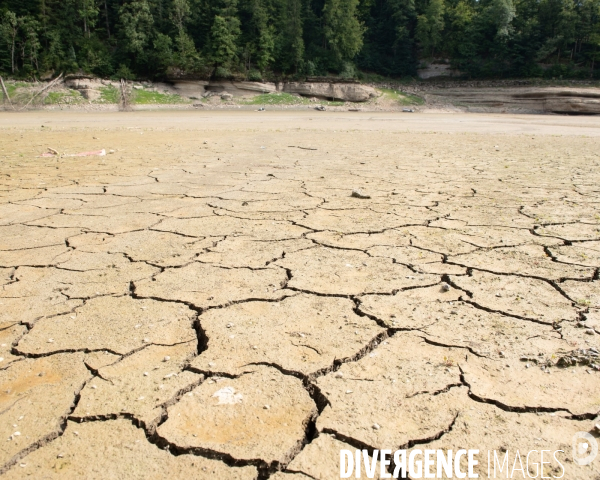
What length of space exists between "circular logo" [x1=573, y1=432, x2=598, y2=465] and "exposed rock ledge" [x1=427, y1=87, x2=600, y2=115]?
99.1 ft

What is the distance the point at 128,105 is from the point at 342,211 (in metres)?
22.6

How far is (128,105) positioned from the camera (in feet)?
75.4

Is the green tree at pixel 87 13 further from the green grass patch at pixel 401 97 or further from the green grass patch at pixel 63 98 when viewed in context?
the green grass patch at pixel 401 97

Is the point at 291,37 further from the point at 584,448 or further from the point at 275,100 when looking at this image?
the point at 584,448

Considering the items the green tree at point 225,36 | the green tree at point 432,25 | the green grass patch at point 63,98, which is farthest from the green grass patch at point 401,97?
the green grass patch at point 63,98

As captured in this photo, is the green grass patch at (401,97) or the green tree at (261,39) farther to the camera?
the green tree at (261,39)

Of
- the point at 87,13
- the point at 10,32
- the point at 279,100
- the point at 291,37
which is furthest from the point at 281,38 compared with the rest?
the point at 10,32

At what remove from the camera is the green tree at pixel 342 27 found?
36.2 metres

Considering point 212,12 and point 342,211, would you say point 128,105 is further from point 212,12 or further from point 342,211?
point 342,211

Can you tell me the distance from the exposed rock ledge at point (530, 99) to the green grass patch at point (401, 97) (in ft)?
4.76

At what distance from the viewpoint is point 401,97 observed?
3123cm

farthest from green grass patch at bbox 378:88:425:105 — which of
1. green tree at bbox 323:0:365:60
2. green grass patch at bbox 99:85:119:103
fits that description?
green grass patch at bbox 99:85:119:103

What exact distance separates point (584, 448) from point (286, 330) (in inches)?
37.4

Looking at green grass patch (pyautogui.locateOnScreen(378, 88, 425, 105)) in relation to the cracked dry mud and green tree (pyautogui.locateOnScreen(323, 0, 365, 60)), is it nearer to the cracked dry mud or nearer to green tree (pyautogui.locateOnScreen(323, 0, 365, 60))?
green tree (pyautogui.locateOnScreen(323, 0, 365, 60))
